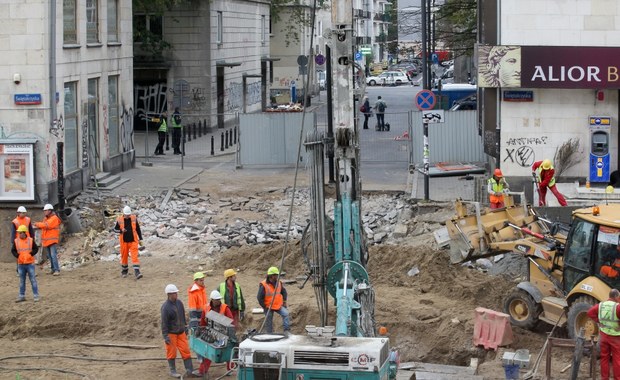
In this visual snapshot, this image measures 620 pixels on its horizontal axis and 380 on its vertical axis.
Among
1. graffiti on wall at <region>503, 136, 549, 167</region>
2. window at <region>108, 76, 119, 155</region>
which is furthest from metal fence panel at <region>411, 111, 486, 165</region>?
window at <region>108, 76, 119, 155</region>

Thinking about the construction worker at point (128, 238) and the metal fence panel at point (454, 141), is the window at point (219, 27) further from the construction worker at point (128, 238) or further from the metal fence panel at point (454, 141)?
the construction worker at point (128, 238)

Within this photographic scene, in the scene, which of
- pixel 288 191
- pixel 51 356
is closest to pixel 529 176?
pixel 288 191

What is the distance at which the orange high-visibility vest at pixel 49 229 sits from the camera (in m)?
22.5

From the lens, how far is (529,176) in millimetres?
27719

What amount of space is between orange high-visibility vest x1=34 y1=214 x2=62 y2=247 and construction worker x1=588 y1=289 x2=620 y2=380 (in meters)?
11.8

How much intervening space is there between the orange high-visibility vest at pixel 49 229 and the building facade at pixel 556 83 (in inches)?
431

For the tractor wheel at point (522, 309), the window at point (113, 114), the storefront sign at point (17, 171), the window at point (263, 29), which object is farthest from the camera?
the window at point (263, 29)

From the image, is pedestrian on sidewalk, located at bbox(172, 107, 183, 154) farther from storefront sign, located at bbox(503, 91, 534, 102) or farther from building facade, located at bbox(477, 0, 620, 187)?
storefront sign, located at bbox(503, 91, 534, 102)

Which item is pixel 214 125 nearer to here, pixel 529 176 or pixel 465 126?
pixel 465 126

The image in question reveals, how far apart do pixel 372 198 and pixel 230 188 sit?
4.38 meters

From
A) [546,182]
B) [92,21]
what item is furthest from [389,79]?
[546,182]

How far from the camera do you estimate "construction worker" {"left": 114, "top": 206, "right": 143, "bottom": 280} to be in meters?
22.0

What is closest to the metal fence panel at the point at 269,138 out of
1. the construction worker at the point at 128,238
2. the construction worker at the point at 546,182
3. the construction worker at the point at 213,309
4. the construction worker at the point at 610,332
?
the construction worker at the point at 546,182

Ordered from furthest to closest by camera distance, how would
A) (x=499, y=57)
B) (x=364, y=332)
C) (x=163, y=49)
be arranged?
1. (x=163, y=49)
2. (x=499, y=57)
3. (x=364, y=332)
